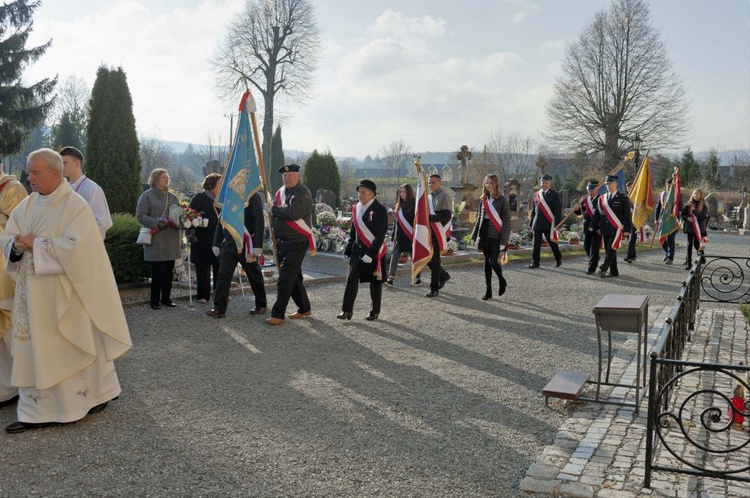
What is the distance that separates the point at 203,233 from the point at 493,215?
4.35 m

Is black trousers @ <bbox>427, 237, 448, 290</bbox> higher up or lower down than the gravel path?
higher up

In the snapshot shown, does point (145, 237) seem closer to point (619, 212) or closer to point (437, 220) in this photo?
point (437, 220)

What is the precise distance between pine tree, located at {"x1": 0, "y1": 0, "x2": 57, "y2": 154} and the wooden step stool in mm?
28211

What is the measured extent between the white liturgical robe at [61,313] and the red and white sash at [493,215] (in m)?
6.86

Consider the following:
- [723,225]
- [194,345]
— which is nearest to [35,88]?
[194,345]

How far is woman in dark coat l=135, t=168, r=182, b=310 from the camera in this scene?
9305 millimetres

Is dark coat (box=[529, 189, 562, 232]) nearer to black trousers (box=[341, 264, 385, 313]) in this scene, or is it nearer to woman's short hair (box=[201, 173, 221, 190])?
black trousers (box=[341, 264, 385, 313])

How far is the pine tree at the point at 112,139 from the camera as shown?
14.6 m

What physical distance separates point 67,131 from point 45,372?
151ft

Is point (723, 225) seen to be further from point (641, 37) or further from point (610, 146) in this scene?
point (641, 37)

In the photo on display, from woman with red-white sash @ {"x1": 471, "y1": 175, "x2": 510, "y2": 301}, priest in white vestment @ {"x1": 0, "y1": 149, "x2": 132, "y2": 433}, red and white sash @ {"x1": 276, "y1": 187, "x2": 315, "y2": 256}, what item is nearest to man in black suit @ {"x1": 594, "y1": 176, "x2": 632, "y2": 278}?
woman with red-white sash @ {"x1": 471, "y1": 175, "x2": 510, "y2": 301}

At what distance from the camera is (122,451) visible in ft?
14.8

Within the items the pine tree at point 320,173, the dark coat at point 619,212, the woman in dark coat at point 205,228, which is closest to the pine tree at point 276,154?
the pine tree at point 320,173

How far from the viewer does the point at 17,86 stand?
29672 mm
